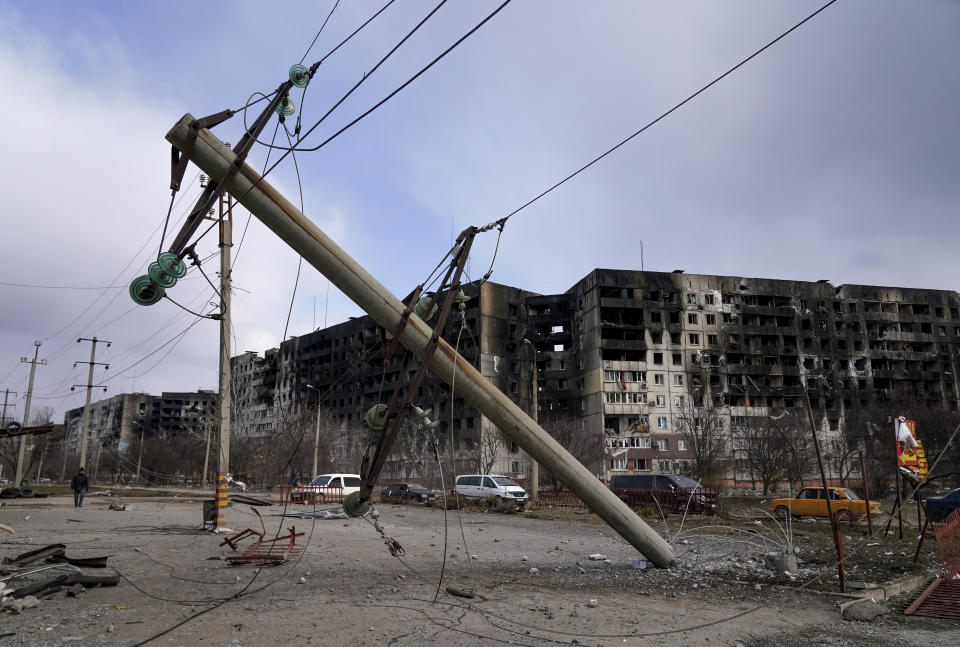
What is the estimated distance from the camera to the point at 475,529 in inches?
782

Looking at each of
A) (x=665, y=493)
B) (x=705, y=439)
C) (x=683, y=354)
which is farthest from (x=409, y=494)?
(x=683, y=354)

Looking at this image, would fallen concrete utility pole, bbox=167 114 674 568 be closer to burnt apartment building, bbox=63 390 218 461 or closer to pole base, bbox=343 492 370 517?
pole base, bbox=343 492 370 517

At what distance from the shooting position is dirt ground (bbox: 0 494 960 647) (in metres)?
6.24

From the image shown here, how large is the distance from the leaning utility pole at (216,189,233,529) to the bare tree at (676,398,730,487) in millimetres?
24459

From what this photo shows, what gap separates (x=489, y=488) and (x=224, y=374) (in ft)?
64.3

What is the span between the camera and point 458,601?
7.82m

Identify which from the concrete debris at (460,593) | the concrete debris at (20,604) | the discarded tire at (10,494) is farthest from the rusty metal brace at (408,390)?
the discarded tire at (10,494)

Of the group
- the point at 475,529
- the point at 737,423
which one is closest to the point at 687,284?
the point at 737,423

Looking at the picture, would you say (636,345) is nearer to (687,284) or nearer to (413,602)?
(687,284)

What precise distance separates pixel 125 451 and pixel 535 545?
113 m

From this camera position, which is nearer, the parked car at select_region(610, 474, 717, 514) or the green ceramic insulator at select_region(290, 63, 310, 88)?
the green ceramic insulator at select_region(290, 63, 310, 88)

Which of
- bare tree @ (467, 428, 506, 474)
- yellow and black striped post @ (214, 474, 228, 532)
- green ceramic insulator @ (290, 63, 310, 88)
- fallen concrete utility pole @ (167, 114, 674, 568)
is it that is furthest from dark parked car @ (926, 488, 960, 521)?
bare tree @ (467, 428, 506, 474)

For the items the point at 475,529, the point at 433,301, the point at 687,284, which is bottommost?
the point at 475,529

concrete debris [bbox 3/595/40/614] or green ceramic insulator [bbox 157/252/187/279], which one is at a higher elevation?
green ceramic insulator [bbox 157/252/187/279]
